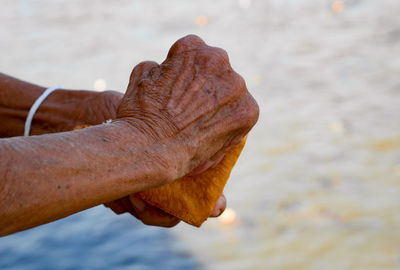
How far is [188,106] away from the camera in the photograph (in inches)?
57.5

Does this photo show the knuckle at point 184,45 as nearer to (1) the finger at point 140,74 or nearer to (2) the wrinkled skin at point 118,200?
A: (1) the finger at point 140,74

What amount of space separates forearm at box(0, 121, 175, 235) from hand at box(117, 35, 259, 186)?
7 cm

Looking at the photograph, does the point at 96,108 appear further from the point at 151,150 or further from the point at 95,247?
the point at 95,247

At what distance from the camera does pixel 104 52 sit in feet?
18.6

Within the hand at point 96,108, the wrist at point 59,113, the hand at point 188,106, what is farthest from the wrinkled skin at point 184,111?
the wrist at point 59,113

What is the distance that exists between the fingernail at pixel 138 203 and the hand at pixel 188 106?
349mm

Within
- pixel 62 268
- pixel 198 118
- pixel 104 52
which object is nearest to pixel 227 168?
pixel 198 118

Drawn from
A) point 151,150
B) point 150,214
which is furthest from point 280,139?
point 151,150

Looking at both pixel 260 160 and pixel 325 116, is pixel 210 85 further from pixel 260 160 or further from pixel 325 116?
pixel 325 116

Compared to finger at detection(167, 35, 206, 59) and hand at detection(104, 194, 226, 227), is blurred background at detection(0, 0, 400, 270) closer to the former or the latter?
hand at detection(104, 194, 226, 227)

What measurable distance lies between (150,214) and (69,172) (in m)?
0.66

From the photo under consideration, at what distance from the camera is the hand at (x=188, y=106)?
141 centimetres

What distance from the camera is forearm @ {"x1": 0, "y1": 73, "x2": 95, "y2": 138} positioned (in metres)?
2.09

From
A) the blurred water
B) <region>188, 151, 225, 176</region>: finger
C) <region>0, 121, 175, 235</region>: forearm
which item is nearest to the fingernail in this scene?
<region>188, 151, 225, 176</region>: finger
